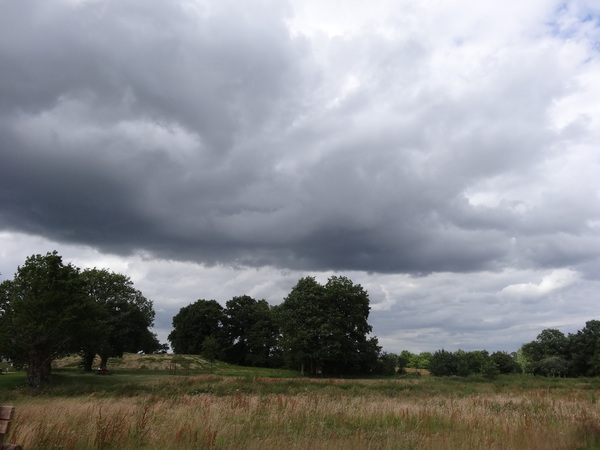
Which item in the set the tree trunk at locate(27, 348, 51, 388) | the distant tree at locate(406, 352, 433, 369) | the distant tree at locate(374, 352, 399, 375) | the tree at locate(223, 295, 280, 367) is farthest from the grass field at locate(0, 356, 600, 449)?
the distant tree at locate(406, 352, 433, 369)

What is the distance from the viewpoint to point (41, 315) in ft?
119

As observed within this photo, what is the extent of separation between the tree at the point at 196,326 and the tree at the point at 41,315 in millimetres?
64523

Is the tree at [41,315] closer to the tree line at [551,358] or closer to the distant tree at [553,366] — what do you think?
the tree line at [551,358]

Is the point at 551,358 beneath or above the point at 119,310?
beneath

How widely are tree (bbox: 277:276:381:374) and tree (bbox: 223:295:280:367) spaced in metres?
30.8

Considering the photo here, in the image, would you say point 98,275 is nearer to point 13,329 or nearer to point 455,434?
point 13,329

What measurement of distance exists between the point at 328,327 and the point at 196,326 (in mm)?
51717

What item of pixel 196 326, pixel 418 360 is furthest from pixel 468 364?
pixel 418 360

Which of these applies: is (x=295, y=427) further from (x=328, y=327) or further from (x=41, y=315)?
(x=328, y=327)

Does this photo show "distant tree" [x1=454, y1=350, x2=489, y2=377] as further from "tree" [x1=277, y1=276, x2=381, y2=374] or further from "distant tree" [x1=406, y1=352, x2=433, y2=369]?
"distant tree" [x1=406, y1=352, x2=433, y2=369]

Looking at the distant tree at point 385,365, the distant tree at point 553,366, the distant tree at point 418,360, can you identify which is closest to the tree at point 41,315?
the distant tree at point 385,365

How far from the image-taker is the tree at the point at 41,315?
119 feet

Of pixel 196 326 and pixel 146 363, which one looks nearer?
pixel 146 363

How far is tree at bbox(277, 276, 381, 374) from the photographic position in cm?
6259
